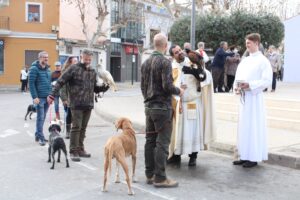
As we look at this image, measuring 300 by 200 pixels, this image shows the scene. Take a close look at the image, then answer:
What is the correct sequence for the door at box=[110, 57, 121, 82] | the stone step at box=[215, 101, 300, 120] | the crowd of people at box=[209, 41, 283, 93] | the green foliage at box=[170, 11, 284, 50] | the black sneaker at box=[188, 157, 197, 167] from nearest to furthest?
the black sneaker at box=[188, 157, 197, 167]
the stone step at box=[215, 101, 300, 120]
the crowd of people at box=[209, 41, 283, 93]
the green foliage at box=[170, 11, 284, 50]
the door at box=[110, 57, 121, 82]

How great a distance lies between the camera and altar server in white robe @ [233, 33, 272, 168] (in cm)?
752

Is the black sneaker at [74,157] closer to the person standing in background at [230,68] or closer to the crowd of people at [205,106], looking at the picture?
the crowd of people at [205,106]

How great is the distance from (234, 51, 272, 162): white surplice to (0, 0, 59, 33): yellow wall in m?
32.9

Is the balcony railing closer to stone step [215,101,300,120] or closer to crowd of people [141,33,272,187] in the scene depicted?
stone step [215,101,300,120]

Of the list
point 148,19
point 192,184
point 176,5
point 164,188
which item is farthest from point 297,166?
point 148,19

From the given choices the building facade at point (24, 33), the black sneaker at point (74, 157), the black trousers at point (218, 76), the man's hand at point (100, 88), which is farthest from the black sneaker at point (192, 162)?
the building facade at point (24, 33)

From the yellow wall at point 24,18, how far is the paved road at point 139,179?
1190 inches

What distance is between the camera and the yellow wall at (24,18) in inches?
1471

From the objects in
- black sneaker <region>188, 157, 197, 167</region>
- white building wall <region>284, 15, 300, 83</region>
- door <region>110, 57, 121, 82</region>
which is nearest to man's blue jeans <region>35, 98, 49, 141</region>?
black sneaker <region>188, 157, 197, 167</region>

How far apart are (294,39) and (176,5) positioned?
11.4 m

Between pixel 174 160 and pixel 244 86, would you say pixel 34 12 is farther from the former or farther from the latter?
pixel 244 86

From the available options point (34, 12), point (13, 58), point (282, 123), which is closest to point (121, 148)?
point (282, 123)

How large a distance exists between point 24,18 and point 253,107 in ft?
109

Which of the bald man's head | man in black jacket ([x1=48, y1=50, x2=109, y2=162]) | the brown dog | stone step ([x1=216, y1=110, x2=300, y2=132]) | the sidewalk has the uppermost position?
the bald man's head
